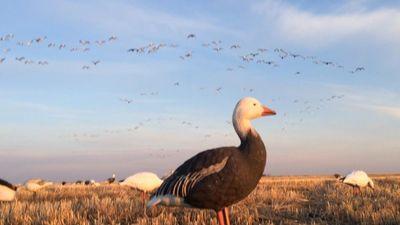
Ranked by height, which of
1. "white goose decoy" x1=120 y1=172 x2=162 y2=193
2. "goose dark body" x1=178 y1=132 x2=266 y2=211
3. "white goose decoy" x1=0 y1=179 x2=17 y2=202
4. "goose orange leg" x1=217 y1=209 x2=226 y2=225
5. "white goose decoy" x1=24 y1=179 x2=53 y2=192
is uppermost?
"white goose decoy" x1=24 y1=179 x2=53 y2=192

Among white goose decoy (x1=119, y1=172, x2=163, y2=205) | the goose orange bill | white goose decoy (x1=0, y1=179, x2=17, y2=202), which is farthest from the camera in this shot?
white goose decoy (x1=119, y1=172, x2=163, y2=205)

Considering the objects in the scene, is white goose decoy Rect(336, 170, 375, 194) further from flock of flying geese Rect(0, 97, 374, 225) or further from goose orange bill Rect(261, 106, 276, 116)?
flock of flying geese Rect(0, 97, 374, 225)

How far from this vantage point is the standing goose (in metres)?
7.30

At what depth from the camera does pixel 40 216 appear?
31.8 ft

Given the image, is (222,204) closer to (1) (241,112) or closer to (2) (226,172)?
(2) (226,172)

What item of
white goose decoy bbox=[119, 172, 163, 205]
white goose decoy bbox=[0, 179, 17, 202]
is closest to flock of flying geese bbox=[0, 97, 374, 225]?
white goose decoy bbox=[0, 179, 17, 202]

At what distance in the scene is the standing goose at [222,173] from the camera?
7.30m

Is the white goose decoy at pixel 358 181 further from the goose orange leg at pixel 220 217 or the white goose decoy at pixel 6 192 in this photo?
the goose orange leg at pixel 220 217

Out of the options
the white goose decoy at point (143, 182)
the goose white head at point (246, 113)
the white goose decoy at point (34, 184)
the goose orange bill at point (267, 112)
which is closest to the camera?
the goose white head at point (246, 113)

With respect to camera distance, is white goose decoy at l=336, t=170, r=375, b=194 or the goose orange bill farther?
white goose decoy at l=336, t=170, r=375, b=194

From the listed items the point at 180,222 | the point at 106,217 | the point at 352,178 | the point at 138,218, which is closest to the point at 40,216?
the point at 106,217

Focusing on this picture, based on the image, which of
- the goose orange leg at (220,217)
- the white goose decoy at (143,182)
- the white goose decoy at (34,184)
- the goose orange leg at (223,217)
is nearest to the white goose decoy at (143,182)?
the white goose decoy at (143,182)

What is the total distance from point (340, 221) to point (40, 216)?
18.7 feet

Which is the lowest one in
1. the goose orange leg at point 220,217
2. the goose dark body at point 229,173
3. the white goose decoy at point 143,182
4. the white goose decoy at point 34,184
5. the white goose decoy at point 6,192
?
the goose orange leg at point 220,217
